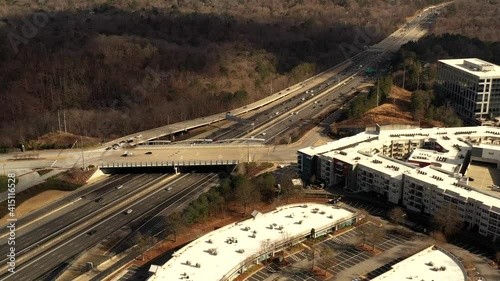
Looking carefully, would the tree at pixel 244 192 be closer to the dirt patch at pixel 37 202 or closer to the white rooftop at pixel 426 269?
the white rooftop at pixel 426 269

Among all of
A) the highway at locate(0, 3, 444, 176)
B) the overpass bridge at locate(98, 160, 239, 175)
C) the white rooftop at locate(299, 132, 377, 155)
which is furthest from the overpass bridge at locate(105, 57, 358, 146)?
the white rooftop at locate(299, 132, 377, 155)

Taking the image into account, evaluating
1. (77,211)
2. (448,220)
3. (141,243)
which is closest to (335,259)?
(448,220)

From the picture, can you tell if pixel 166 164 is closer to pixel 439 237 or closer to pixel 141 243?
pixel 141 243

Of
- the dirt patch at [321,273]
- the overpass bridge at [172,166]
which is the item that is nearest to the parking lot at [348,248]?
the dirt patch at [321,273]

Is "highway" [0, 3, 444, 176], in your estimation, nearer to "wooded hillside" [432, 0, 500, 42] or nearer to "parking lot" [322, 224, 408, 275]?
"wooded hillside" [432, 0, 500, 42]

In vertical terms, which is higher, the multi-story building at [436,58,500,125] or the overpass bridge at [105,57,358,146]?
the multi-story building at [436,58,500,125]

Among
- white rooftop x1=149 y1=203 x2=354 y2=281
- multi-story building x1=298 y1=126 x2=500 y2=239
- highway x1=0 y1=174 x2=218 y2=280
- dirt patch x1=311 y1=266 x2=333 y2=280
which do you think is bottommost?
highway x1=0 y1=174 x2=218 y2=280

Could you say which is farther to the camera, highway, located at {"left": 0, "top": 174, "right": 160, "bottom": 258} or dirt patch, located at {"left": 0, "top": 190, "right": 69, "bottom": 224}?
dirt patch, located at {"left": 0, "top": 190, "right": 69, "bottom": 224}
